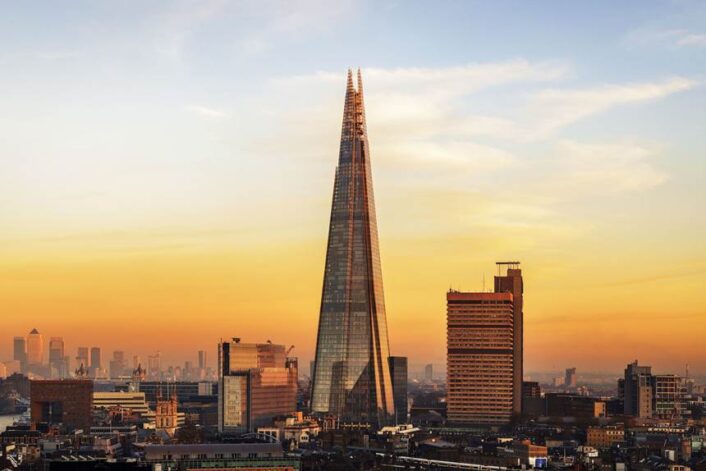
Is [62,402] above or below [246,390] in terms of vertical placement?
below

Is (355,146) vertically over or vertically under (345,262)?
over

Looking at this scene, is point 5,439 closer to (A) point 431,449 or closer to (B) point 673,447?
(A) point 431,449

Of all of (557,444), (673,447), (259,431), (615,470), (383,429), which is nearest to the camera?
(615,470)

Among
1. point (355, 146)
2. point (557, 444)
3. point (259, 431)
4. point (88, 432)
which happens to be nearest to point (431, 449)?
point (557, 444)

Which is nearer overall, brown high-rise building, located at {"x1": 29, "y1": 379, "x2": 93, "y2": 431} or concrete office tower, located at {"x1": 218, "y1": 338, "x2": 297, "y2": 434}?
concrete office tower, located at {"x1": 218, "y1": 338, "x2": 297, "y2": 434}

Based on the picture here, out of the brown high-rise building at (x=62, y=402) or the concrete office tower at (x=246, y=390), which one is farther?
the brown high-rise building at (x=62, y=402)
